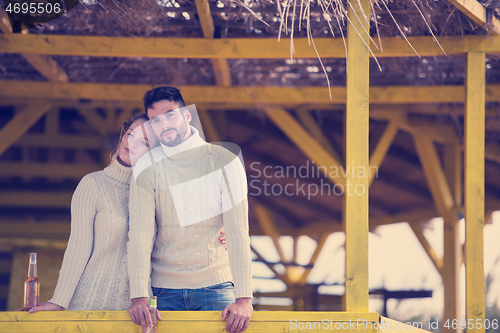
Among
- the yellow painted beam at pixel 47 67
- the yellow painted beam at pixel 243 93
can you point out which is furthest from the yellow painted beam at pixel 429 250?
the yellow painted beam at pixel 47 67

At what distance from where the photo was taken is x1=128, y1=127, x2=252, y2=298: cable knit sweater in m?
2.34

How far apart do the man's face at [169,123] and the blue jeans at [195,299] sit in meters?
0.62

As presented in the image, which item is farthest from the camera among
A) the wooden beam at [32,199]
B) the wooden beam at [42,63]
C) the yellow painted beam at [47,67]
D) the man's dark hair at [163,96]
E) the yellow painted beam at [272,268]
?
the yellow painted beam at [272,268]

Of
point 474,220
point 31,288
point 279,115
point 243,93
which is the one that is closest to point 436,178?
point 279,115

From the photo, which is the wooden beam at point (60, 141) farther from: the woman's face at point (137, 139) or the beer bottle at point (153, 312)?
the beer bottle at point (153, 312)

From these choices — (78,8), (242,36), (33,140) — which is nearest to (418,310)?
(33,140)

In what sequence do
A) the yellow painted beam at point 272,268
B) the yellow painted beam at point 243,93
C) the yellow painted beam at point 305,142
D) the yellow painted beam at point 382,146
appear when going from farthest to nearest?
1. the yellow painted beam at point 272,268
2. the yellow painted beam at point 382,146
3. the yellow painted beam at point 305,142
4. the yellow painted beam at point 243,93

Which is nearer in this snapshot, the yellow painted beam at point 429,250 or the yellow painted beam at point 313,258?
the yellow painted beam at point 429,250

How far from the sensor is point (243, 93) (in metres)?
4.68

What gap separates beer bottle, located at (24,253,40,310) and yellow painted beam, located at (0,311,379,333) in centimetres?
5

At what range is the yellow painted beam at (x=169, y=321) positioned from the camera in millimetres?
2369

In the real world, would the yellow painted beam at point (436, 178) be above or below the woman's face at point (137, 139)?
above

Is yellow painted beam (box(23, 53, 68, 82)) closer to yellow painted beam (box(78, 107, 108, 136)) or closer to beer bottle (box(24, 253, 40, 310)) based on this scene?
yellow painted beam (box(78, 107, 108, 136))

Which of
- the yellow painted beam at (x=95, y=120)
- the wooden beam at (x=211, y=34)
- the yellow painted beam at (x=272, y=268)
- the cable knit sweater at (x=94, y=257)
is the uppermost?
the yellow painted beam at (x=95, y=120)
